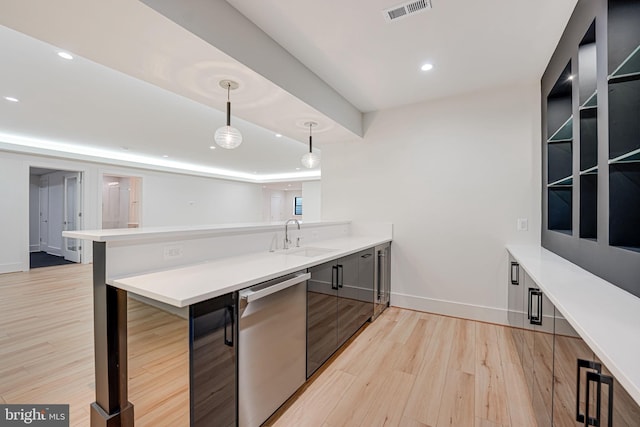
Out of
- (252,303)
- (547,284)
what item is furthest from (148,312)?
(547,284)

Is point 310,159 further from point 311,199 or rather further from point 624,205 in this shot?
point 311,199

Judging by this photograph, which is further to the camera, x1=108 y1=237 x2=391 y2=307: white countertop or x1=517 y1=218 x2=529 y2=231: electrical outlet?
x1=517 y1=218 x2=529 y2=231: electrical outlet

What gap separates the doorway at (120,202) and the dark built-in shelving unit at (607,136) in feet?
31.4

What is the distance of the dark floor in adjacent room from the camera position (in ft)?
21.2

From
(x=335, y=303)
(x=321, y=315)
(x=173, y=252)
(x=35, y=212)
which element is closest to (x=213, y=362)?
(x=173, y=252)

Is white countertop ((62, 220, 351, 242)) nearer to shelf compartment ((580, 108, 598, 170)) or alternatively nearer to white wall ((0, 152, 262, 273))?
shelf compartment ((580, 108, 598, 170))

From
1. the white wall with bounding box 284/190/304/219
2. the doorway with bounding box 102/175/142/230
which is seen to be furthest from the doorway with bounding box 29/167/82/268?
the white wall with bounding box 284/190/304/219

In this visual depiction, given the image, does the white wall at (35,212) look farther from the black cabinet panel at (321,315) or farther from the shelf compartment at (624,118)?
the shelf compartment at (624,118)

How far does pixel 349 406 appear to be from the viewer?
176cm

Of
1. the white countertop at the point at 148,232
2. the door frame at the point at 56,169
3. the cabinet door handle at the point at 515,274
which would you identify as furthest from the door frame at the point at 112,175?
the cabinet door handle at the point at 515,274

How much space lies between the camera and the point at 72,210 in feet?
22.6

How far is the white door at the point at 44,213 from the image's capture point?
789 cm

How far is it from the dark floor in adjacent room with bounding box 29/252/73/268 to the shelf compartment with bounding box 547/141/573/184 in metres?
9.39

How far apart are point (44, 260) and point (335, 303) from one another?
8.56m
